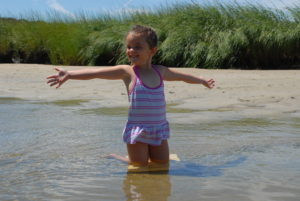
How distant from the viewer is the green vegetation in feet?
39.7

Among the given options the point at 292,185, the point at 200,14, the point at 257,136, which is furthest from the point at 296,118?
the point at 200,14

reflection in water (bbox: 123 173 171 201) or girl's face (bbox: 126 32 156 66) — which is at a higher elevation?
girl's face (bbox: 126 32 156 66)

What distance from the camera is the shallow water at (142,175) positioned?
3.26 meters

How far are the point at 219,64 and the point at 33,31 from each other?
246 inches

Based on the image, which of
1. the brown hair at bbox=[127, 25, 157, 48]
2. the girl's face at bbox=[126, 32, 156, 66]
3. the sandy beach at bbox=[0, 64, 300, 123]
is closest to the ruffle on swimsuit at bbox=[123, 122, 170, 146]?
the girl's face at bbox=[126, 32, 156, 66]

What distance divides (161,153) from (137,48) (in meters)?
0.71

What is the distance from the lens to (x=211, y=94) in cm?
809

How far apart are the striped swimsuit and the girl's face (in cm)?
14

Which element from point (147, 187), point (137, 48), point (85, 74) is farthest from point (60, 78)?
point (147, 187)

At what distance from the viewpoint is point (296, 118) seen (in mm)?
6164

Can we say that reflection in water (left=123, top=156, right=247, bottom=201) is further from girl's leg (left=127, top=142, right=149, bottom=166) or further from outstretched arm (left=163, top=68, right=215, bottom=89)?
outstretched arm (left=163, top=68, right=215, bottom=89)

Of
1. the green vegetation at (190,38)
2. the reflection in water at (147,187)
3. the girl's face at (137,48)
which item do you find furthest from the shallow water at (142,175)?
the green vegetation at (190,38)

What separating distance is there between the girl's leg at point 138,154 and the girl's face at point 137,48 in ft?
1.84

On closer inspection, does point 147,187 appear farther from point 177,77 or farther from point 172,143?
point 172,143
